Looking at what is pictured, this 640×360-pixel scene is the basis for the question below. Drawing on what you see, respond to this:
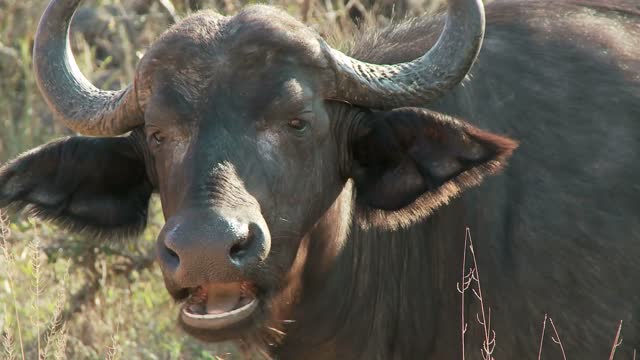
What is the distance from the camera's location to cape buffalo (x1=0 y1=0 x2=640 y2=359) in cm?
531

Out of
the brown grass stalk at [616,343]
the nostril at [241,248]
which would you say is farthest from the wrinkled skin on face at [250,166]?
the brown grass stalk at [616,343]

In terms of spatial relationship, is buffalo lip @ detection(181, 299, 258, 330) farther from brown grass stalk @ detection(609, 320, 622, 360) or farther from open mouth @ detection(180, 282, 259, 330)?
brown grass stalk @ detection(609, 320, 622, 360)

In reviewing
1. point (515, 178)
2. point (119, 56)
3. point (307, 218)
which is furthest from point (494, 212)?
point (119, 56)

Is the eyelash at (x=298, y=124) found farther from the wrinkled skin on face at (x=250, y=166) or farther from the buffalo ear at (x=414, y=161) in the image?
the buffalo ear at (x=414, y=161)

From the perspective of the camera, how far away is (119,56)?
10.2 meters

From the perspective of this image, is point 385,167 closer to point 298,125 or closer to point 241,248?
point 298,125

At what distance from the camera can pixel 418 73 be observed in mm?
5645

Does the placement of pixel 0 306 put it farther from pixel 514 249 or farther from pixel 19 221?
pixel 514 249

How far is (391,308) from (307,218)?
834 mm

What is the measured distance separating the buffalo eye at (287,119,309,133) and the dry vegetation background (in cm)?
158

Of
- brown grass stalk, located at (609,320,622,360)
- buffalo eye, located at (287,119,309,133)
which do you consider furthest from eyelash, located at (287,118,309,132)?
brown grass stalk, located at (609,320,622,360)

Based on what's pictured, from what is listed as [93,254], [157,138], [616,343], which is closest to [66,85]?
[157,138]

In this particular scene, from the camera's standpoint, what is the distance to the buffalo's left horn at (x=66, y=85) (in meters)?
5.77

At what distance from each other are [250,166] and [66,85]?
1148 mm
